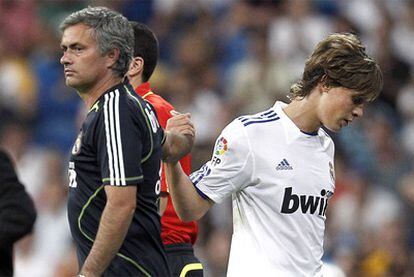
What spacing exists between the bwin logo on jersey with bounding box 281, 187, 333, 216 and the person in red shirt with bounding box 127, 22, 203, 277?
0.65 m

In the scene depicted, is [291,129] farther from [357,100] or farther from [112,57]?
[112,57]

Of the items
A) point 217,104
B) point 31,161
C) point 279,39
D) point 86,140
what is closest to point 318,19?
point 279,39

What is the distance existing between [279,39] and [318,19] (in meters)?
0.49

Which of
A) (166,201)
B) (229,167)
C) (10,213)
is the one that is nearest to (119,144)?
(229,167)

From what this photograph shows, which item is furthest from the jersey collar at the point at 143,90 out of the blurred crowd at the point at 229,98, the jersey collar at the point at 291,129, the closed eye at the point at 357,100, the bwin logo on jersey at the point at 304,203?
the blurred crowd at the point at 229,98

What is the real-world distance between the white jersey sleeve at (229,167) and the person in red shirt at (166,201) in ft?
0.99

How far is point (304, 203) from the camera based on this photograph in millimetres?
5871

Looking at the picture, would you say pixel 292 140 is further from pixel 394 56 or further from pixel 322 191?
pixel 394 56

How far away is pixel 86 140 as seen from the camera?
527 cm

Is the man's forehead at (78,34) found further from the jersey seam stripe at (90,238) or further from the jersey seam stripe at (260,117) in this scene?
the jersey seam stripe at (260,117)

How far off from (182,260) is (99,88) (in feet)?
4.22

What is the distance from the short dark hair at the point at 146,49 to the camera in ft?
21.2

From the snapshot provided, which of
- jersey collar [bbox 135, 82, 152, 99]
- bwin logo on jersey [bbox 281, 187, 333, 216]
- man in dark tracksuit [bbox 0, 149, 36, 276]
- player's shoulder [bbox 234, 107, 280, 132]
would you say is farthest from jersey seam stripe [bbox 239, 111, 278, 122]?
man in dark tracksuit [bbox 0, 149, 36, 276]

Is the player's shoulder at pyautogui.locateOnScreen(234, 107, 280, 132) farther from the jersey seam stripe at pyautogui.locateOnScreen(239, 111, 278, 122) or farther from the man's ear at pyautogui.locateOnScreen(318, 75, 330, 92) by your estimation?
the man's ear at pyautogui.locateOnScreen(318, 75, 330, 92)
